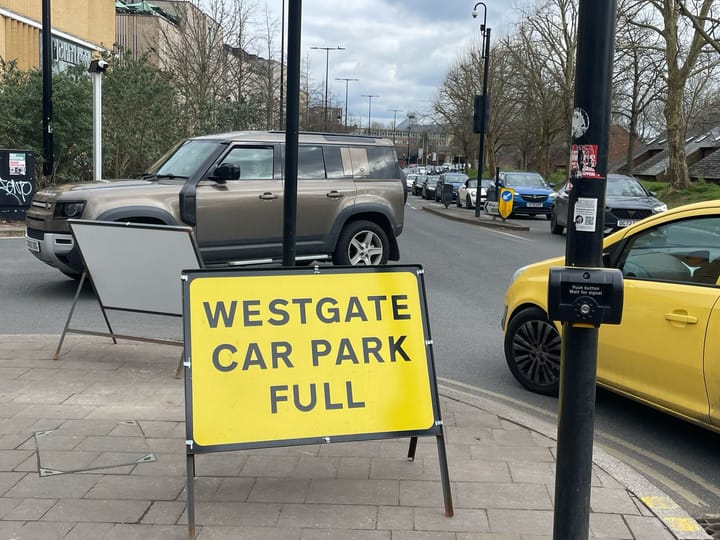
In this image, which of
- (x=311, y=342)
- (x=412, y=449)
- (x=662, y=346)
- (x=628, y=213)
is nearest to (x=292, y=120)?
(x=311, y=342)

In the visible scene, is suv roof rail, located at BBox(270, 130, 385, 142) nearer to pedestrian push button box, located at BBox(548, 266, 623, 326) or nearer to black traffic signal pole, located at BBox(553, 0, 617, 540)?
black traffic signal pole, located at BBox(553, 0, 617, 540)

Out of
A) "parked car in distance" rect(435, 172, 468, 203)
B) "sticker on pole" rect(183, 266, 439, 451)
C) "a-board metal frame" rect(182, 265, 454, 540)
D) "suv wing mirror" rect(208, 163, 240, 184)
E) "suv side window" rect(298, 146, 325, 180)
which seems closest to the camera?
"a-board metal frame" rect(182, 265, 454, 540)

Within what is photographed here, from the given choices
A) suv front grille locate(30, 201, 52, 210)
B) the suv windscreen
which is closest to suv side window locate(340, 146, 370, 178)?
the suv windscreen

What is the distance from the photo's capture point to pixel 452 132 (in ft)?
242

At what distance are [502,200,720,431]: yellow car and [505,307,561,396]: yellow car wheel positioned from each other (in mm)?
178

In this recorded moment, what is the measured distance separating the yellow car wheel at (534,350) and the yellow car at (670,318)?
7.0 inches

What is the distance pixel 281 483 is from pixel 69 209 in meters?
5.99

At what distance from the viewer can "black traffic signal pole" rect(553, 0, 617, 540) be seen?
286 centimetres

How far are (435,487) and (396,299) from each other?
99 centimetres

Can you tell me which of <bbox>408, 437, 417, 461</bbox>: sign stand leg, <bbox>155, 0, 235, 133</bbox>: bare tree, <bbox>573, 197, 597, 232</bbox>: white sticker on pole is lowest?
<bbox>408, 437, 417, 461</bbox>: sign stand leg

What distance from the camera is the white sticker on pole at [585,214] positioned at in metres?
2.90

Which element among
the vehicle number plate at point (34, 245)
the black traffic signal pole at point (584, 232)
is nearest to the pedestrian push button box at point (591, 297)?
the black traffic signal pole at point (584, 232)

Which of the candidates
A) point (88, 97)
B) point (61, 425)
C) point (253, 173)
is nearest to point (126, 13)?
point (88, 97)

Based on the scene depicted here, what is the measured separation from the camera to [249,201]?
9.80 m
